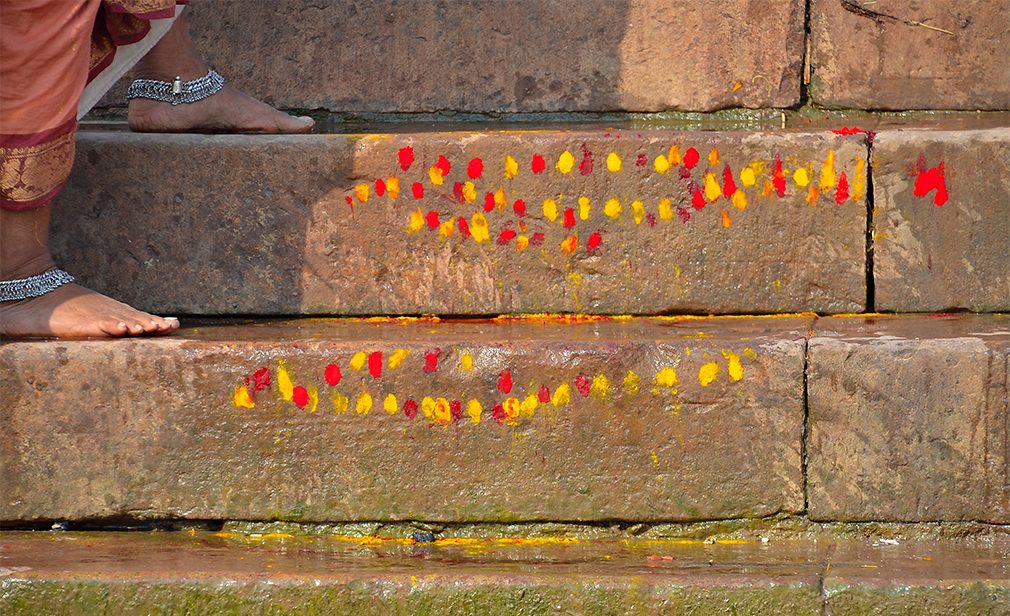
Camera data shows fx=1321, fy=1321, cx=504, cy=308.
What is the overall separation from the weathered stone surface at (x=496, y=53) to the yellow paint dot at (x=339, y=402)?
138cm

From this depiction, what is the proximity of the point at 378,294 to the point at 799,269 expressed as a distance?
101 centimetres

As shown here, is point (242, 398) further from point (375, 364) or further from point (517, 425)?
point (517, 425)

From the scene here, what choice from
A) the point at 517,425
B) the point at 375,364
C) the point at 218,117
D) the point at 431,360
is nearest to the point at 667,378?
the point at 517,425

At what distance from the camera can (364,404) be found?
113 inches

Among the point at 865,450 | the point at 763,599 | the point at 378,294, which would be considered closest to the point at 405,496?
the point at 378,294

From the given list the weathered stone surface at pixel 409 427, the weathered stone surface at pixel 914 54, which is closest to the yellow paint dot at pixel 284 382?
the weathered stone surface at pixel 409 427

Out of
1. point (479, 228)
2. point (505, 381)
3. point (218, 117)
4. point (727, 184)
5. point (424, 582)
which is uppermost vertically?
point (218, 117)

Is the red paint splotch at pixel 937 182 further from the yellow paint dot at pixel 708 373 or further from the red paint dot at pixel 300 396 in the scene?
the red paint dot at pixel 300 396

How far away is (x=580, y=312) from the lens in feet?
10.5

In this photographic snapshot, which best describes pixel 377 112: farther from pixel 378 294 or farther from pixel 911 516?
pixel 911 516

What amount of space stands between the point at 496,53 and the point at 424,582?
1.90 metres

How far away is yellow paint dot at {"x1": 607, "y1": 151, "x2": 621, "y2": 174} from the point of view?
10.4 ft

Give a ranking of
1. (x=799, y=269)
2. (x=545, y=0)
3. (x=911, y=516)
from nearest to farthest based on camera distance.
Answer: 1. (x=911, y=516)
2. (x=799, y=269)
3. (x=545, y=0)

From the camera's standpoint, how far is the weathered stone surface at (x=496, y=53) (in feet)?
12.6
